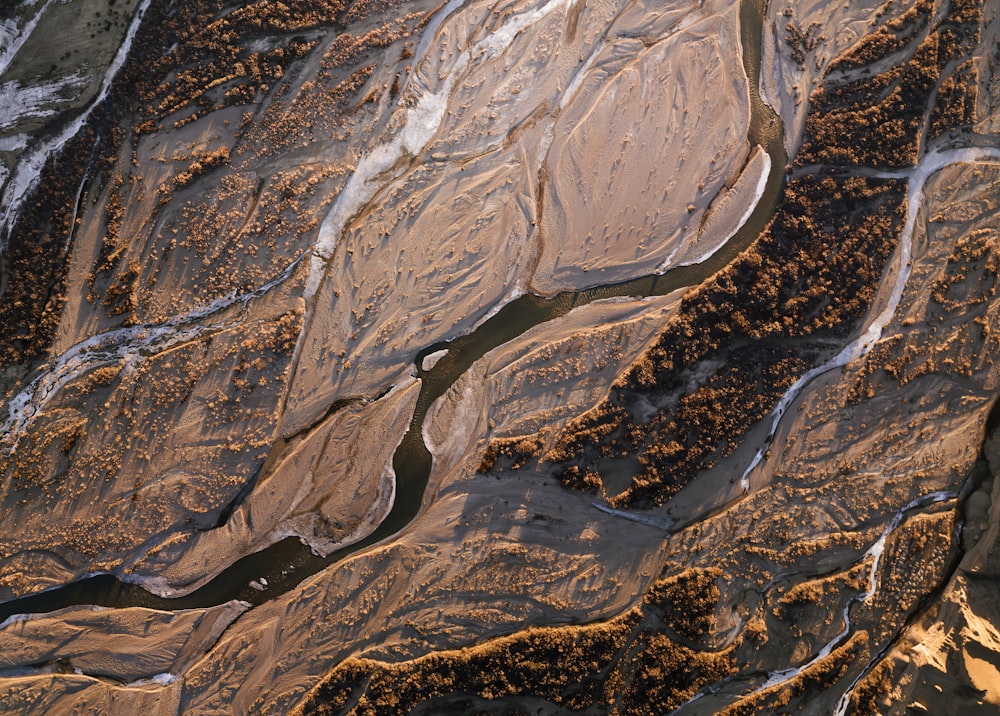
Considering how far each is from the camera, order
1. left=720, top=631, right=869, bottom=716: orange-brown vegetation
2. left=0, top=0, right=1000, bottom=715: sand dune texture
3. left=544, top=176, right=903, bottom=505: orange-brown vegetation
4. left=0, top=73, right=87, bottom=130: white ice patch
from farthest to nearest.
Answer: left=0, top=73, right=87, bottom=130: white ice patch → left=544, top=176, right=903, bottom=505: orange-brown vegetation → left=0, top=0, right=1000, bottom=715: sand dune texture → left=720, top=631, right=869, bottom=716: orange-brown vegetation

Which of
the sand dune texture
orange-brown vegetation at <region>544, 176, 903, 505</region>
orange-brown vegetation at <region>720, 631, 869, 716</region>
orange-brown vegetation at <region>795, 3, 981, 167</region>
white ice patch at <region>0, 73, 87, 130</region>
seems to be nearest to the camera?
orange-brown vegetation at <region>720, 631, 869, 716</region>

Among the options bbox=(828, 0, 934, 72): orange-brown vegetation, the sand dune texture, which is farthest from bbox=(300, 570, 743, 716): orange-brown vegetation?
bbox=(828, 0, 934, 72): orange-brown vegetation

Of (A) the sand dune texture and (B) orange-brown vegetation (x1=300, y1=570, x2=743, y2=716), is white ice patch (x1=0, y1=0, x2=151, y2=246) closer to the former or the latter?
(A) the sand dune texture

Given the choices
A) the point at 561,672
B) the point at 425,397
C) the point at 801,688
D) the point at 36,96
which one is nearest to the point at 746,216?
the point at 425,397

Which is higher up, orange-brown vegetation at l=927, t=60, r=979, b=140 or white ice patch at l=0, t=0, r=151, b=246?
white ice patch at l=0, t=0, r=151, b=246

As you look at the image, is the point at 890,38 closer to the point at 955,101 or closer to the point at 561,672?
the point at 955,101

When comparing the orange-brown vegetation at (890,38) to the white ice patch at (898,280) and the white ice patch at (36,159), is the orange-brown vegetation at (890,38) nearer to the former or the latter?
the white ice patch at (898,280)
